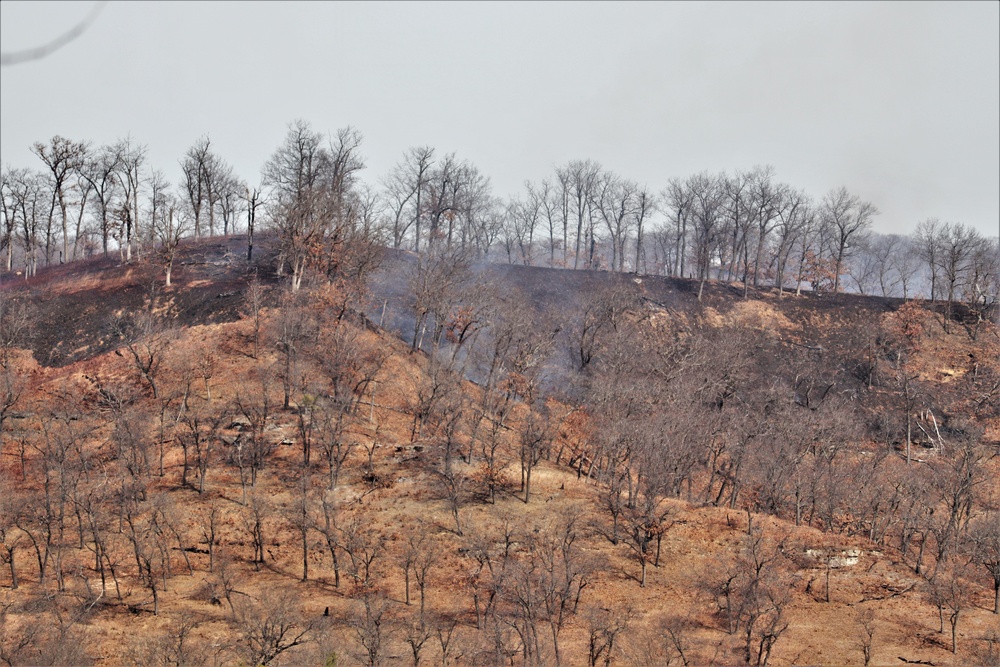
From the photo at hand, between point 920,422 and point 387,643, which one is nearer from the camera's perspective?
point 387,643

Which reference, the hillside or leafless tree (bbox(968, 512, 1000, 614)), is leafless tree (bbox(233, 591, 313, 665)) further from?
leafless tree (bbox(968, 512, 1000, 614))

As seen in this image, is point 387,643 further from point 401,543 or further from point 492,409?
point 492,409

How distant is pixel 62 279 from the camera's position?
52938 millimetres

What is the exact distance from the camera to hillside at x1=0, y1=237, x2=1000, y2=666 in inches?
980

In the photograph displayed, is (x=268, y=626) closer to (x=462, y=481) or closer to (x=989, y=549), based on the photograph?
(x=462, y=481)

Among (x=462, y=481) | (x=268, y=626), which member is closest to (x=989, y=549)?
(x=462, y=481)

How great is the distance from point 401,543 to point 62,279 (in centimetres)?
4062

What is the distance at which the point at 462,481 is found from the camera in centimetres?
3541

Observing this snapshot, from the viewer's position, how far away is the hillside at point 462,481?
2489 centimetres

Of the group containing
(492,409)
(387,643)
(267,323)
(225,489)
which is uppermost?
(267,323)

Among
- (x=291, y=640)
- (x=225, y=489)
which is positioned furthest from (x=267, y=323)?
(x=291, y=640)

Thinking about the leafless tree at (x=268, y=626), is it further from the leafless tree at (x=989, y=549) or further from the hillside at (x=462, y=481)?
the leafless tree at (x=989, y=549)

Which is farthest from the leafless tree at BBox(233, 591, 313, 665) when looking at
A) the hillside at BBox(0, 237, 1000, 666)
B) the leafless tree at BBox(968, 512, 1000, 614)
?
the leafless tree at BBox(968, 512, 1000, 614)

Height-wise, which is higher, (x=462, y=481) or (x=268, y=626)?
(x=462, y=481)
